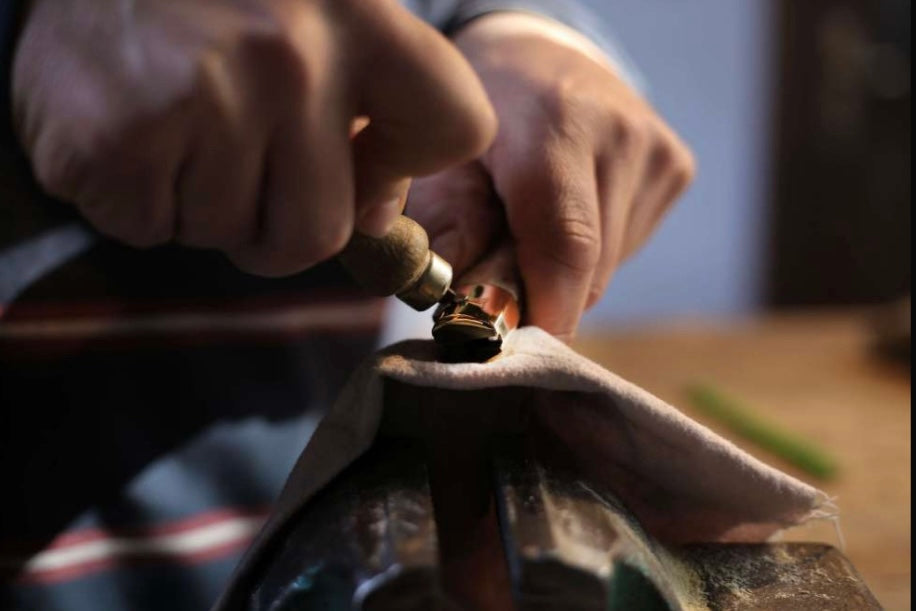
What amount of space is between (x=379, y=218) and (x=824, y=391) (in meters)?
0.77

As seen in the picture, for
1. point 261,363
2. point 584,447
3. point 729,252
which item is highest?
point 584,447

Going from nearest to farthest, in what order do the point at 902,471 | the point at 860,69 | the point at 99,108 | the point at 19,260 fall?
the point at 99,108, the point at 19,260, the point at 902,471, the point at 860,69

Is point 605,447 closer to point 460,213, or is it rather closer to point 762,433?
point 460,213

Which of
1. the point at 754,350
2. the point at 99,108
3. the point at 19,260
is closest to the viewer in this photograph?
the point at 99,108

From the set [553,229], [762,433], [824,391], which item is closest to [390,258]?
[553,229]

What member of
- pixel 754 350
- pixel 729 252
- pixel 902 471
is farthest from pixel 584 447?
pixel 729 252

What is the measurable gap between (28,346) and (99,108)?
0.31m

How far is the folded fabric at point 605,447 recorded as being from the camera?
37 centimetres

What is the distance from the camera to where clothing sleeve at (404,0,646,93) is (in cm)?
65

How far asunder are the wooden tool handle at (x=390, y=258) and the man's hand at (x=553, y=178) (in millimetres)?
93

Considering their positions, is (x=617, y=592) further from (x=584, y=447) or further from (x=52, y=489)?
(x=52, y=489)

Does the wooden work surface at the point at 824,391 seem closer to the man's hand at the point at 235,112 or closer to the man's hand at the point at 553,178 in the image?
the man's hand at the point at 553,178

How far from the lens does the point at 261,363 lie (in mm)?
633

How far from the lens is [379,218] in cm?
35
